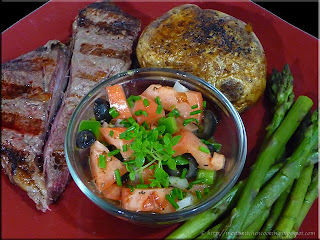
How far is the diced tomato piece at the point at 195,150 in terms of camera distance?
2.75 m

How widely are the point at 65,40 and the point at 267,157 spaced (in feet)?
6.74

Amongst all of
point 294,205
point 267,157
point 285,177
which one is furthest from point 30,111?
point 294,205

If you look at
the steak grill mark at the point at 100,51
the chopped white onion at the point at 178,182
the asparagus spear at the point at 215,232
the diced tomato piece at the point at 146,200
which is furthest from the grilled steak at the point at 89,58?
the asparagus spear at the point at 215,232

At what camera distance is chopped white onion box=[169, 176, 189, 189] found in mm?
2750

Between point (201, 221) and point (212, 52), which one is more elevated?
point (212, 52)

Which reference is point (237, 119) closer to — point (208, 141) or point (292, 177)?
point (208, 141)

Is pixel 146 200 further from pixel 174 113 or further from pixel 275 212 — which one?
pixel 275 212

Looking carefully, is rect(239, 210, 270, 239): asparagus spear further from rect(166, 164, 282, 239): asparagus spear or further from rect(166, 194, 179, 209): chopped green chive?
rect(166, 194, 179, 209): chopped green chive

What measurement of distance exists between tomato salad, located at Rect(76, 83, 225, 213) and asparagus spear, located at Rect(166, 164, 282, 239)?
166 mm

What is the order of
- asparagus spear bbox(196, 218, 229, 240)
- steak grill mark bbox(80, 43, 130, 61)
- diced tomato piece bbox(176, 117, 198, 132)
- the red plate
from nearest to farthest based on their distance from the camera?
asparagus spear bbox(196, 218, 229, 240)
diced tomato piece bbox(176, 117, 198, 132)
the red plate
steak grill mark bbox(80, 43, 130, 61)

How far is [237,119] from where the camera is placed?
3072mm

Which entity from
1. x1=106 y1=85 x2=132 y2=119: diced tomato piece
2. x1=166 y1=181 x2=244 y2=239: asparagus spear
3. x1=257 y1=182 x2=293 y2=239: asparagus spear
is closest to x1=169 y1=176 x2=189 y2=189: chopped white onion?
x1=166 y1=181 x2=244 y2=239: asparagus spear

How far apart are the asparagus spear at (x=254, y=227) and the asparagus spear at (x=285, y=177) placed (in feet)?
0.09

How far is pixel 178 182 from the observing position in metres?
2.75
